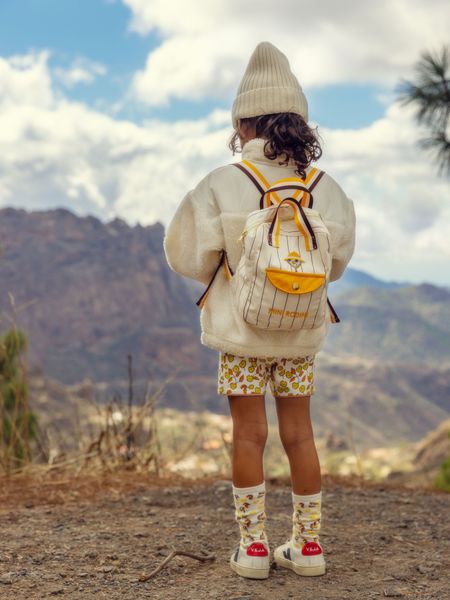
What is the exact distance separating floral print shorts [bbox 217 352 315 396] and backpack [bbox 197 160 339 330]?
8.4 inches

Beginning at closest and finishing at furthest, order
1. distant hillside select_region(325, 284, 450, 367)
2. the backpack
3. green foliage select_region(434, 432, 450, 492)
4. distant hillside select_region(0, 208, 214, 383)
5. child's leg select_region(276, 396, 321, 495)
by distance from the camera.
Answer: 1. the backpack
2. child's leg select_region(276, 396, 321, 495)
3. green foliage select_region(434, 432, 450, 492)
4. distant hillside select_region(0, 208, 214, 383)
5. distant hillside select_region(325, 284, 450, 367)

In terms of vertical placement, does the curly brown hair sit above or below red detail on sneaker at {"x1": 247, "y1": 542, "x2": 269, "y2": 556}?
above

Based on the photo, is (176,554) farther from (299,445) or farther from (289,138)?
(289,138)

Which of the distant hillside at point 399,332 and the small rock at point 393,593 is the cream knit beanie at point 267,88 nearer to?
the small rock at point 393,593

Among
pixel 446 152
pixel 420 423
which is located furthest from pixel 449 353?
pixel 446 152

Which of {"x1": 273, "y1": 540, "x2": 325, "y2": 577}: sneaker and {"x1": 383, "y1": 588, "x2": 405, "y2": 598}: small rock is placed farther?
{"x1": 273, "y1": 540, "x2": 325, "y2": 577}: sneaker

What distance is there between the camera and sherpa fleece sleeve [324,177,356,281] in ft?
8.87

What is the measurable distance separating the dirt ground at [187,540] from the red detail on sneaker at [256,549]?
0.10 m

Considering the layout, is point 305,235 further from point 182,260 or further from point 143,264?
point 143,264

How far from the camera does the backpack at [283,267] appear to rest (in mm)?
2363

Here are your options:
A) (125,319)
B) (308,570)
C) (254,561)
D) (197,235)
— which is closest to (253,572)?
(254,561)

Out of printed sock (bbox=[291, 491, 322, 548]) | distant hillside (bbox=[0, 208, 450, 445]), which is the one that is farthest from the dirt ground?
distant hillside (bbox=[0, 208, 450, 445])

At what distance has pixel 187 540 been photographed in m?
3.17

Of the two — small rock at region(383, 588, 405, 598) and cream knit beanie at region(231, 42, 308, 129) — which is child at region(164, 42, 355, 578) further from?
small rock at region(383, 588, 405, 598)
